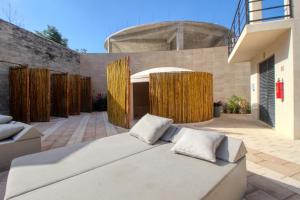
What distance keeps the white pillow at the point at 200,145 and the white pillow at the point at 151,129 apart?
57 cm

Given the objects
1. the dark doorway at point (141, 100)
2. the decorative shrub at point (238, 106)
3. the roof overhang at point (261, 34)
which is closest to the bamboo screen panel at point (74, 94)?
the dark doorway at point (141, 100)

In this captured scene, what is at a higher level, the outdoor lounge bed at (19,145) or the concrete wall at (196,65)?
the concrete wall at (196,65)

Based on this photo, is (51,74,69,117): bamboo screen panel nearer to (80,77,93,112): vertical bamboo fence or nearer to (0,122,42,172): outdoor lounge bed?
(80,77,93,112): vertical bamboo fence

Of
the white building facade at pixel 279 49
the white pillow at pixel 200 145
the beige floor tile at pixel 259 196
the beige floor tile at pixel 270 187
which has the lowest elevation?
the beige floor tile at pixel 259 196

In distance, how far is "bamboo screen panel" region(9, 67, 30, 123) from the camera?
7.78 metres

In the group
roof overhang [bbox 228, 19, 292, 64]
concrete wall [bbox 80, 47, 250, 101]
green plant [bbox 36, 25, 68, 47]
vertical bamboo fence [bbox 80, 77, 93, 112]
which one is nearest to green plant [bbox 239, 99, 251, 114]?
concrete wall [bbox 80, 47, 250, 101]

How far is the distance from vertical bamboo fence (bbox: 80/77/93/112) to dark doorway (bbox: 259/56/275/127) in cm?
889

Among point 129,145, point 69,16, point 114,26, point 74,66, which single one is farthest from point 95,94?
point 129,145

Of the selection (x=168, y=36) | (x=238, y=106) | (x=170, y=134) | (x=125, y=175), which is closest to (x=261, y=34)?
(x=170, y=134)

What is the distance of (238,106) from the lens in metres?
11.0

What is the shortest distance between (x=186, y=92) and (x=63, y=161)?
5450 mm

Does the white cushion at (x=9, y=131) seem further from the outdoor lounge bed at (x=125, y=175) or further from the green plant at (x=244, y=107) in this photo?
the green plant at (x=244, y=107)

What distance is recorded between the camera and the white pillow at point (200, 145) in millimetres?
2493

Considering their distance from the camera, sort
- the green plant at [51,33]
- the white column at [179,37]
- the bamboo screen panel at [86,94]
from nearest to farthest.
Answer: the bamboo screen panel at [86,94]
the white column at [179,37]
the green plant at [51,33]
